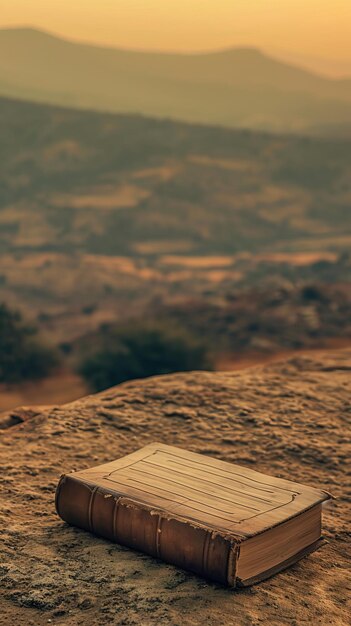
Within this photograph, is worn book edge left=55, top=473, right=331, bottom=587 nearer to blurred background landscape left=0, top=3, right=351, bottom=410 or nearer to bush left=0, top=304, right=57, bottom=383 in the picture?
blurred background landscape left=0, top=3, right=351, bottom=410

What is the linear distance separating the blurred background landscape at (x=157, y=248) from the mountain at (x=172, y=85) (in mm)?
36929

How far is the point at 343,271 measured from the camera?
30.4 m

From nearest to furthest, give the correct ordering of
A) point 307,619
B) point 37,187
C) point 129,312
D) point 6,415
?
point 307,619
point 6,415
point 129,312
point 37,187

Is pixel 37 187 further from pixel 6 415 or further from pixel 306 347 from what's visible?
pixel 6 415

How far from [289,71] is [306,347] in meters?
194

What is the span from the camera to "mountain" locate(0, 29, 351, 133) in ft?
406

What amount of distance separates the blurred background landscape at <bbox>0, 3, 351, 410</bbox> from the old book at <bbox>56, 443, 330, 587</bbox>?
10.1m

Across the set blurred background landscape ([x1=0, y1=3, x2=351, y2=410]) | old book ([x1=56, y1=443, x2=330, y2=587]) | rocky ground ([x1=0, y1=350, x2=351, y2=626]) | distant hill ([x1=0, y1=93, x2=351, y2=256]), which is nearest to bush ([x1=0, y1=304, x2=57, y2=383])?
blurred background landscape ([x1=0, y1=3, x2=351, y2=410])

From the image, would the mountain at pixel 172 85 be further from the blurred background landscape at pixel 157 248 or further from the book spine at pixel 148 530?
the book spine at pixel 148 530

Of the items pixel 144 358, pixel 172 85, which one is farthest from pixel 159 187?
pixel 172 85

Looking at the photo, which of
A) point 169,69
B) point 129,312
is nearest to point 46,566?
point 129,312

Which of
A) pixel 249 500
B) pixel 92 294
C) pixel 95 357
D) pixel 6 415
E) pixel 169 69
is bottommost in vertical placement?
pixel 92 294

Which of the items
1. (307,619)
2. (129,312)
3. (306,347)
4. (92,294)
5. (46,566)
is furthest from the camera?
(92,294)

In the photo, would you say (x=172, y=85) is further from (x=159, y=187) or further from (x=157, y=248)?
(x=157, y=248)
